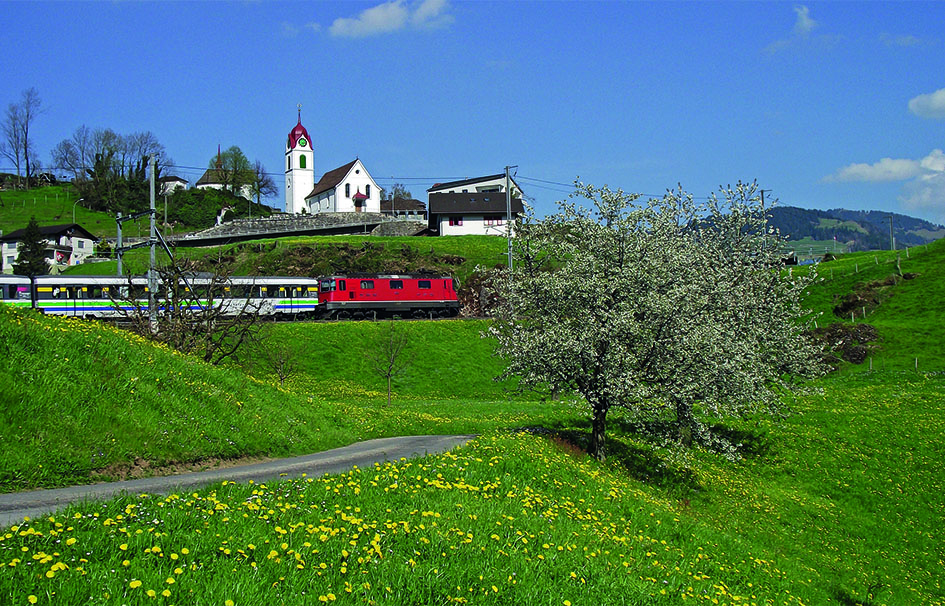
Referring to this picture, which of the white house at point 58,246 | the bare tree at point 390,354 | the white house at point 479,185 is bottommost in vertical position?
the bare tree at point 390,354

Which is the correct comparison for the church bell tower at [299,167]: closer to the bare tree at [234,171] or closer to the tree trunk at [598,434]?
the bare tree at [234,171]

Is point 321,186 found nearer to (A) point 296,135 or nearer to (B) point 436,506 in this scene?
(A) point 296,135

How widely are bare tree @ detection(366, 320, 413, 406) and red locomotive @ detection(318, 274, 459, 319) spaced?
33.4 ft

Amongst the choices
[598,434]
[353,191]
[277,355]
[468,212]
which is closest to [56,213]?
[353,191]

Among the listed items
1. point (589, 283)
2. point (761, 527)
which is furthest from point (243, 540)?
point (761, 527)

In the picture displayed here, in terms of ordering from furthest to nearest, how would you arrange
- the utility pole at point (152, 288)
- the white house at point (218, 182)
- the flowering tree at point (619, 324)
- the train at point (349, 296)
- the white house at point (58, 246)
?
the white house at point (218, 182)
the white house at point (58, 246)
the train at point (349, 296)
the utility pole at point (152, 288)
the flowering tree at point (619, 324)

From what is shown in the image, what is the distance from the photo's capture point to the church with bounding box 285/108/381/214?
118 metres

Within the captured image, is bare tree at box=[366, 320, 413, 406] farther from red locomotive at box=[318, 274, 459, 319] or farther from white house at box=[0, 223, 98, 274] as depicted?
white house at box=[0, 223, 98, 274]

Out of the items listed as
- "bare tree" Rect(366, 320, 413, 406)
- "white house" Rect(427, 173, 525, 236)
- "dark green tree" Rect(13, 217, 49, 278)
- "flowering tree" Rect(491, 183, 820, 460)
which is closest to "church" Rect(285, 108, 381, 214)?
"white house" Rect(427, 173, 525, 236)

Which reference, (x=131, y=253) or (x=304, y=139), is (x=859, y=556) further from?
(x=304, y=139)

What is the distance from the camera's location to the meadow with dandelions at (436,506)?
7.15m

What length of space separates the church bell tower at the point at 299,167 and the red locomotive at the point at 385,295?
245 ft

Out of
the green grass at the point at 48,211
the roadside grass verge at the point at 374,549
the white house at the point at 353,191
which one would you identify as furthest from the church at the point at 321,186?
the roadside grass verge at the point at 374,549

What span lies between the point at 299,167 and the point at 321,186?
7.82 metres
